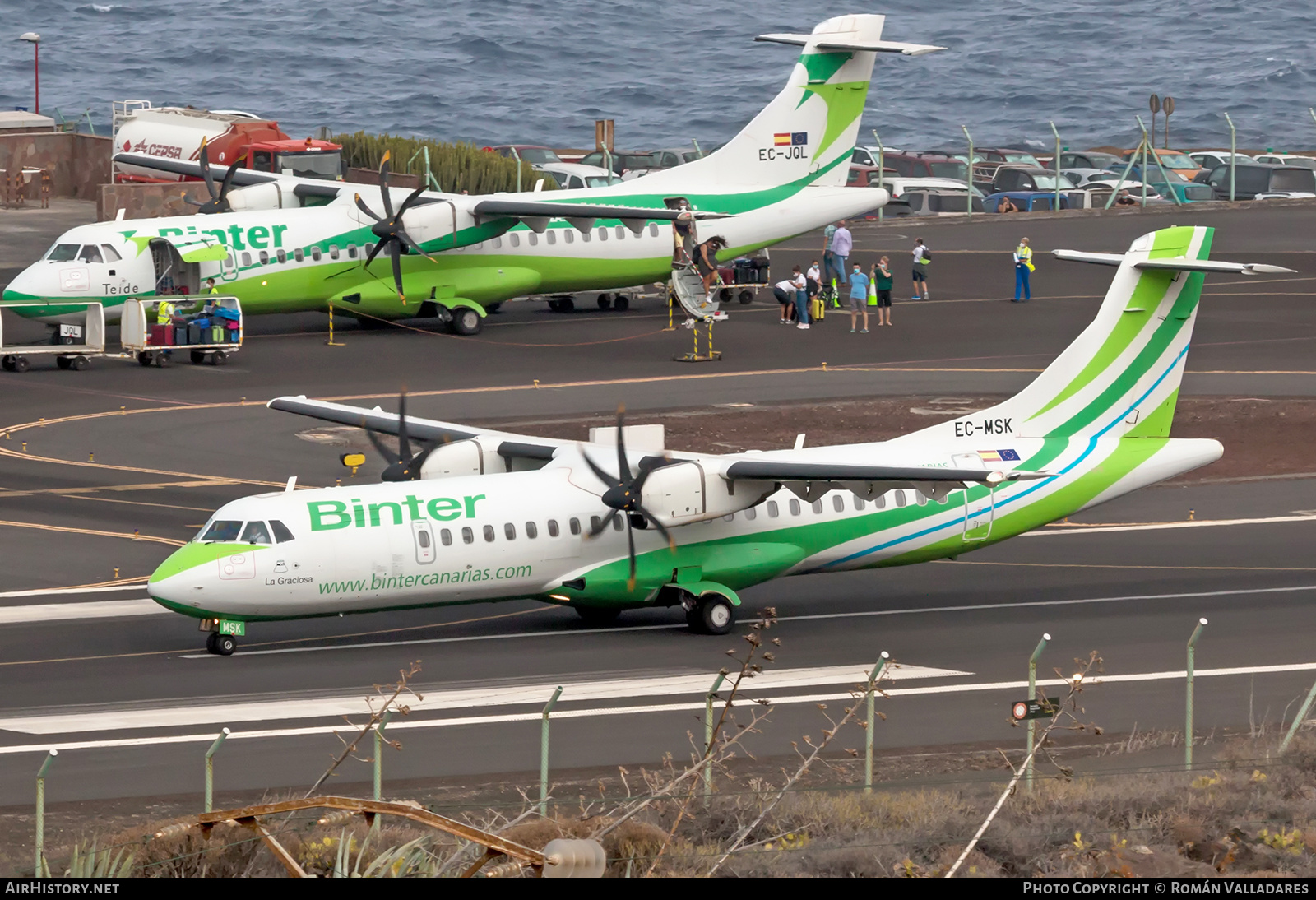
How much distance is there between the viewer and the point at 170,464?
40.9 m

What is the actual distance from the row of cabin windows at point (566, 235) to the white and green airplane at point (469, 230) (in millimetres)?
35

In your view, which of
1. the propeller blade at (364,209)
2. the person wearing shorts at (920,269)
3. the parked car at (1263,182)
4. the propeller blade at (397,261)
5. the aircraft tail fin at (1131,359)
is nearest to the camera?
the aircraft tail fin at (1131,359)

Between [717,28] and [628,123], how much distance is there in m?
46.6

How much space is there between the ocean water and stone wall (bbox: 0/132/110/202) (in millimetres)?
55930

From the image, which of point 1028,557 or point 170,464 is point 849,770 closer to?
point 1028,557

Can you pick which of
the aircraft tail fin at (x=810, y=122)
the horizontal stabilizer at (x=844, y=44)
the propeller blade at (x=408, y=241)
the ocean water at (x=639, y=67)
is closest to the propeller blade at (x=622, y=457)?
the propeller blade at (x=408, y=241)

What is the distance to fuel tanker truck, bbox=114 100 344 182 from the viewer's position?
67.8m

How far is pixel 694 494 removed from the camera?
29.4 meters

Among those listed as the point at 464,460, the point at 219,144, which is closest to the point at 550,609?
the point at 464,460

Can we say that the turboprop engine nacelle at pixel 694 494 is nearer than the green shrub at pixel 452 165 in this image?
Yes

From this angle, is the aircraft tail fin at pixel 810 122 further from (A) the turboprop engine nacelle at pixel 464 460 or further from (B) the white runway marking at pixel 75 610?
(B) the white runway marking at pixel 75 610

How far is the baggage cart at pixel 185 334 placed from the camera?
50.5 metres

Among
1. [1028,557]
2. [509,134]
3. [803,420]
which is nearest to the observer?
[1028,557]
